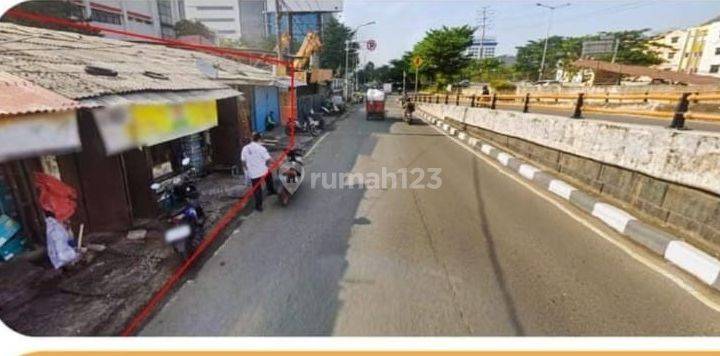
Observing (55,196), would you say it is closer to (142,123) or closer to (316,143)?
(142,123)

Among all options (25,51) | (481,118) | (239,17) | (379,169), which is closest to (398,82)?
(239,17)

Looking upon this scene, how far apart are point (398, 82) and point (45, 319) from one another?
73.7m

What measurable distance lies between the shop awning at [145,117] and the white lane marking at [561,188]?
6864 millimetres

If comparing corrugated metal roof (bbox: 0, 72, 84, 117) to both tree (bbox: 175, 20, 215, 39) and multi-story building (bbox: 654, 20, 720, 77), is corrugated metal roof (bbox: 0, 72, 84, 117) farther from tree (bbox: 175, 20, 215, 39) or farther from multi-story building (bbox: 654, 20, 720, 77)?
multi-story building (bbox: 654, 20, 720, 77)

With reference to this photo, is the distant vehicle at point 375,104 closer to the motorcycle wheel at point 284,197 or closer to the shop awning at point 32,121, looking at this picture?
the motorcycle wheel at point 284,197

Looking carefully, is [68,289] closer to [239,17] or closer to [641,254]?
[641,254]

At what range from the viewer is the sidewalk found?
3209 millimetres

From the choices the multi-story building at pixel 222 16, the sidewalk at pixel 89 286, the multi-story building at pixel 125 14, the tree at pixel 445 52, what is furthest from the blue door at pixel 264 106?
the multi-story building at pixel 222 16

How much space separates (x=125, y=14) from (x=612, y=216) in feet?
161

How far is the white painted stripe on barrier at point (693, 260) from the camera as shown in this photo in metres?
3.57

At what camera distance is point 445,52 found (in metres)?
33.0

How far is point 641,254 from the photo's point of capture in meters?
4.25

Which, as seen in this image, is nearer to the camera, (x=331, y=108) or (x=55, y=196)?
(x=55, y=196)

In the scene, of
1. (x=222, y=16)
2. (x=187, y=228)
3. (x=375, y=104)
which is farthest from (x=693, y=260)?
(x=222, y=16)
